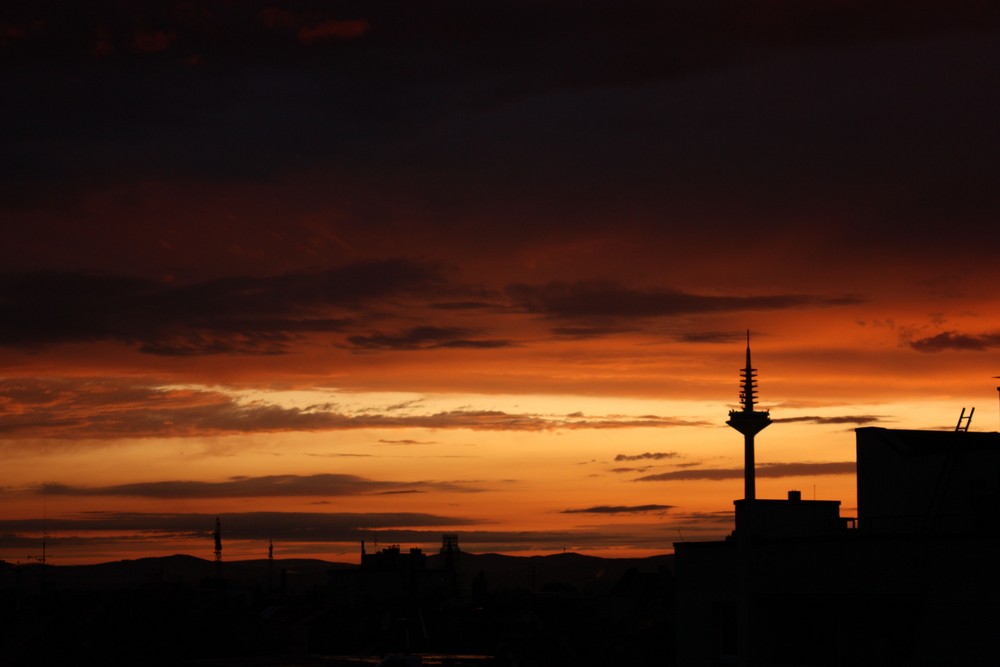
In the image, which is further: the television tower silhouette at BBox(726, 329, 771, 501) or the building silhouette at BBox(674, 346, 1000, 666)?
the television tower silhouette at BBox(726, 329, 771, 501)

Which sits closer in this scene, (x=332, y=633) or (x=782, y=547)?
(x=782, y=547)

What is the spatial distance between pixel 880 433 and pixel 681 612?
10552 mm

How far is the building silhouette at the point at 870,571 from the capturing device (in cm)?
3241

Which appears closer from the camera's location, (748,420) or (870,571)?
(870,571)

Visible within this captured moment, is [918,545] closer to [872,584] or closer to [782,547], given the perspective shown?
[872,584]

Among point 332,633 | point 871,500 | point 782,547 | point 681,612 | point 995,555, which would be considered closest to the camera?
point 995,555

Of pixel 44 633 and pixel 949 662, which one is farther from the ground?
pixel 949 662

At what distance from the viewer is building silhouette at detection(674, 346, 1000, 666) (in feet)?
106

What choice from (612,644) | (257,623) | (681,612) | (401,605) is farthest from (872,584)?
(401,605)

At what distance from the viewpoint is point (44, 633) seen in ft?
383

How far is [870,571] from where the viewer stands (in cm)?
3422

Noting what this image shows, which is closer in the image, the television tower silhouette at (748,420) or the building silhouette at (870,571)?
the building silhouette at (870,571)

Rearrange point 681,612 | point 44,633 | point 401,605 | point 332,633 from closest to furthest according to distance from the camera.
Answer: point 681,612 < point 44,633 < point 332,633 < point 401,605

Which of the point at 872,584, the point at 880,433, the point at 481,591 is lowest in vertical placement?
the point at 481,591
